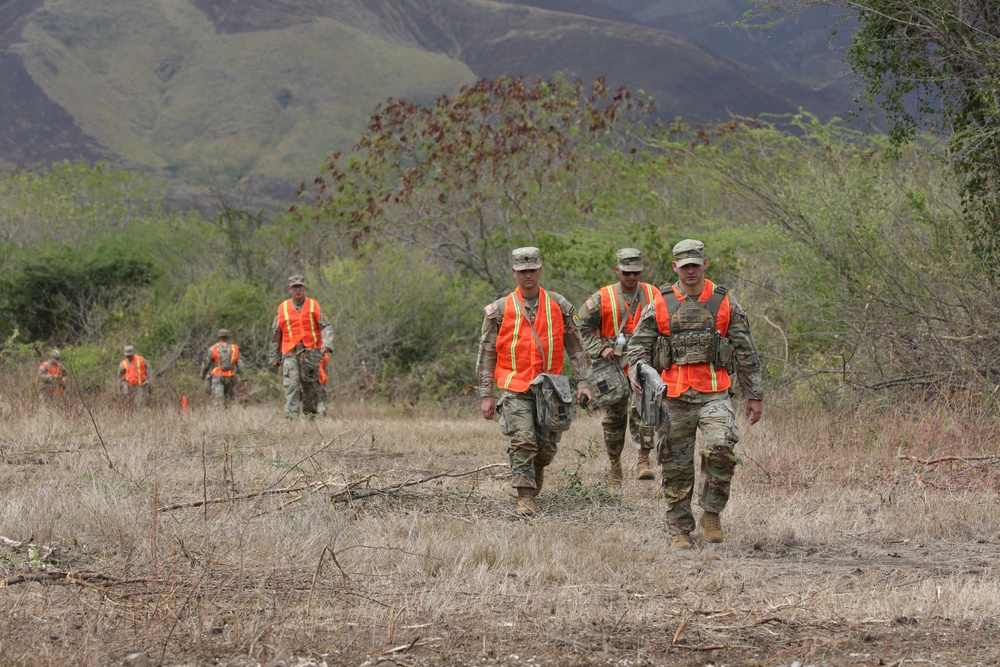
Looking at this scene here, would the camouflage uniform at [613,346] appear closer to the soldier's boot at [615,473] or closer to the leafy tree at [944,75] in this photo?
the soldier's boot at [615,473]

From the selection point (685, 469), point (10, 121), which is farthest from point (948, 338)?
point (10, 121)

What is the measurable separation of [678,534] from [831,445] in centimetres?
375

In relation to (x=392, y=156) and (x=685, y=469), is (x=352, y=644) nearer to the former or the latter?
(x=685, y=469)

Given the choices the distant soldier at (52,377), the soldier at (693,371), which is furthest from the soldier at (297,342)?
the soldier at (693,371)

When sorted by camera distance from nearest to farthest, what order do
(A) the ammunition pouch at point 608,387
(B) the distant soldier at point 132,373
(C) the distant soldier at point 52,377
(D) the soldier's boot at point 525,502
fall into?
(D) the soldier's boot at point 525,502 → (A) the ammunition pouch at point 608,387 → (C) the distant soldier at point 52,377 → (B) the distant soldier at point 132,373

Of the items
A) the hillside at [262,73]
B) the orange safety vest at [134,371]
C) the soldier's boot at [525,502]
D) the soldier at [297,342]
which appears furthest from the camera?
the hillside at [262,73]

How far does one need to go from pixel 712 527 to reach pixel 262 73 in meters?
132

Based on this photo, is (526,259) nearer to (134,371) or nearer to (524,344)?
(524,344)

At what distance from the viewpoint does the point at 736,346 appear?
7.46 metres

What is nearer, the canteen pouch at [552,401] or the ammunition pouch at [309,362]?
the canteen pouch at [552,401]

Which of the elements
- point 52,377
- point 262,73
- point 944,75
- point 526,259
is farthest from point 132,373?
point 262,73

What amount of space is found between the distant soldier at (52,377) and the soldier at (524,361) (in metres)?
6.88

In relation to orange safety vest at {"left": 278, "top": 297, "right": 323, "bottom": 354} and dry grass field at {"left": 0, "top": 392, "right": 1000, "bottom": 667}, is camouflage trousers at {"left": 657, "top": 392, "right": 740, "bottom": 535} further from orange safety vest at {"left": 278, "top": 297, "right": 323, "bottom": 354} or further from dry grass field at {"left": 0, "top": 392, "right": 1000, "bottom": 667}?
orange safety vest at {"left": 278, "top": 297, "right": 323, "bottom": 354}

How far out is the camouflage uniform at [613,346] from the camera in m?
9.66
